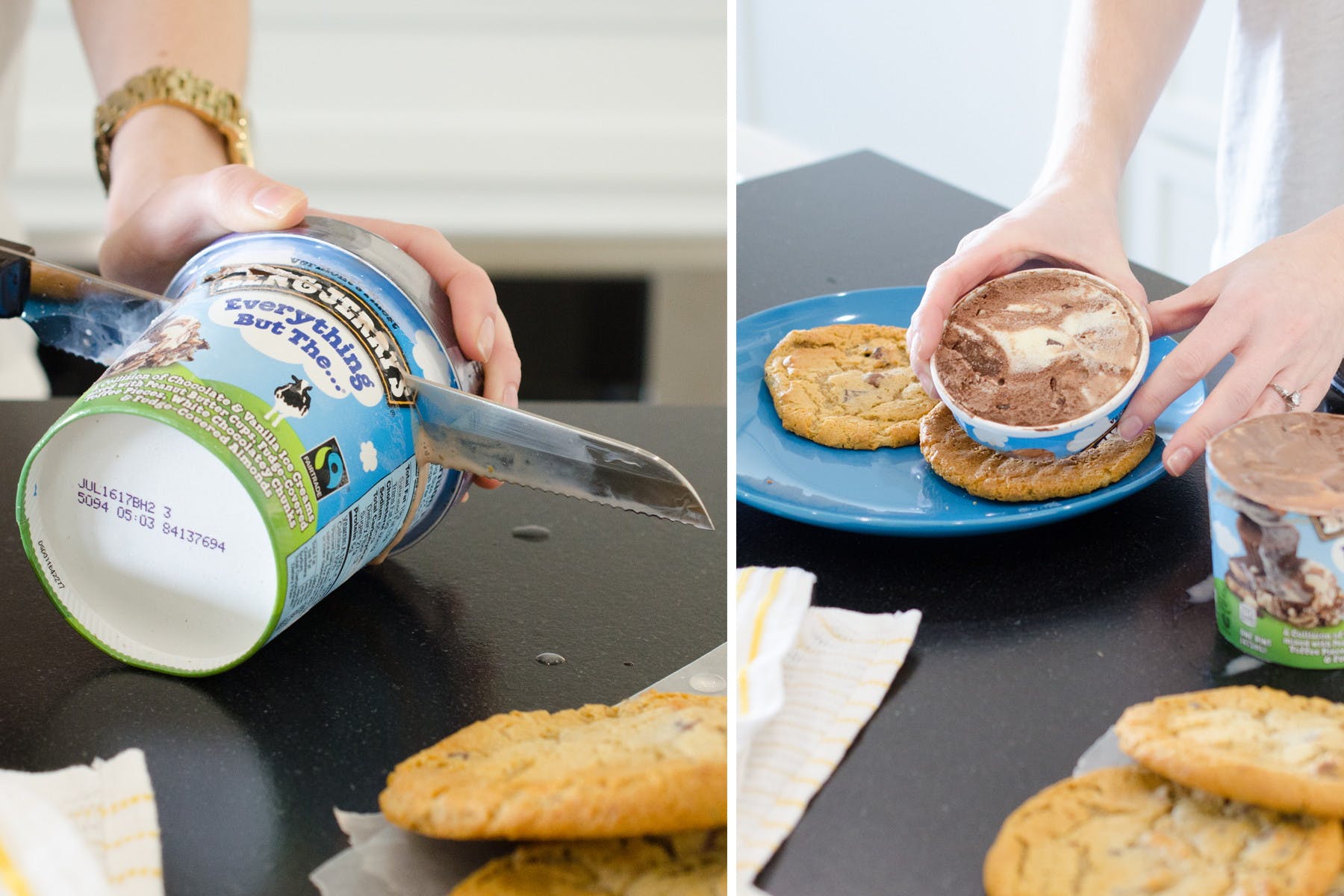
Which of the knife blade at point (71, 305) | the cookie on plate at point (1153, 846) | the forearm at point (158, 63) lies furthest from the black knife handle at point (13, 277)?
the cookie on plate at point (1153, 846)

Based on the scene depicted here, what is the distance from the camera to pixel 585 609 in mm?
774

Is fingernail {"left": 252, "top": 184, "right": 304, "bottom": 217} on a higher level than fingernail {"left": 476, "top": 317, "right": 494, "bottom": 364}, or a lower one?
higher

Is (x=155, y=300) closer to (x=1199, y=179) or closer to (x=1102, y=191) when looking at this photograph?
(x=1102, y=191)

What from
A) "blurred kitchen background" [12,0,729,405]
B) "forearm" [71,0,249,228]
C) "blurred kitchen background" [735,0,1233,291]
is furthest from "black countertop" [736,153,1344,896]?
"blurred kitchen background" [735,0,1233,291]

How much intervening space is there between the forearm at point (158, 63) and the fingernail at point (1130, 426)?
2.63 ft

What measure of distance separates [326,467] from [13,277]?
334mm

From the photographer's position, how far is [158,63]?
1121 mm

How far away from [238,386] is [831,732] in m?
0.34

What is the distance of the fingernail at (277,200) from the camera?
0.74m

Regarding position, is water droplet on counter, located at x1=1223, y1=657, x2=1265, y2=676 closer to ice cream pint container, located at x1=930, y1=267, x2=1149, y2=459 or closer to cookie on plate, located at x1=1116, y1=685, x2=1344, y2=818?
cookie on plate, located at x1=1116, y1=685, x2=1344, y2=818

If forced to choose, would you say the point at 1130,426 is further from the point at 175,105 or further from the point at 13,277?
the point at 175,105

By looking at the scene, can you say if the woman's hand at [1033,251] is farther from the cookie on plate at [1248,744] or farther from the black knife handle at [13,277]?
the black knife handle at [13,277]

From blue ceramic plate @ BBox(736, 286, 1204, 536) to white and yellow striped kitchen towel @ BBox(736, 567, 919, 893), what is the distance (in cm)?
7

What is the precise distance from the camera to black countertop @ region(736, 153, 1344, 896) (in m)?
0.54
